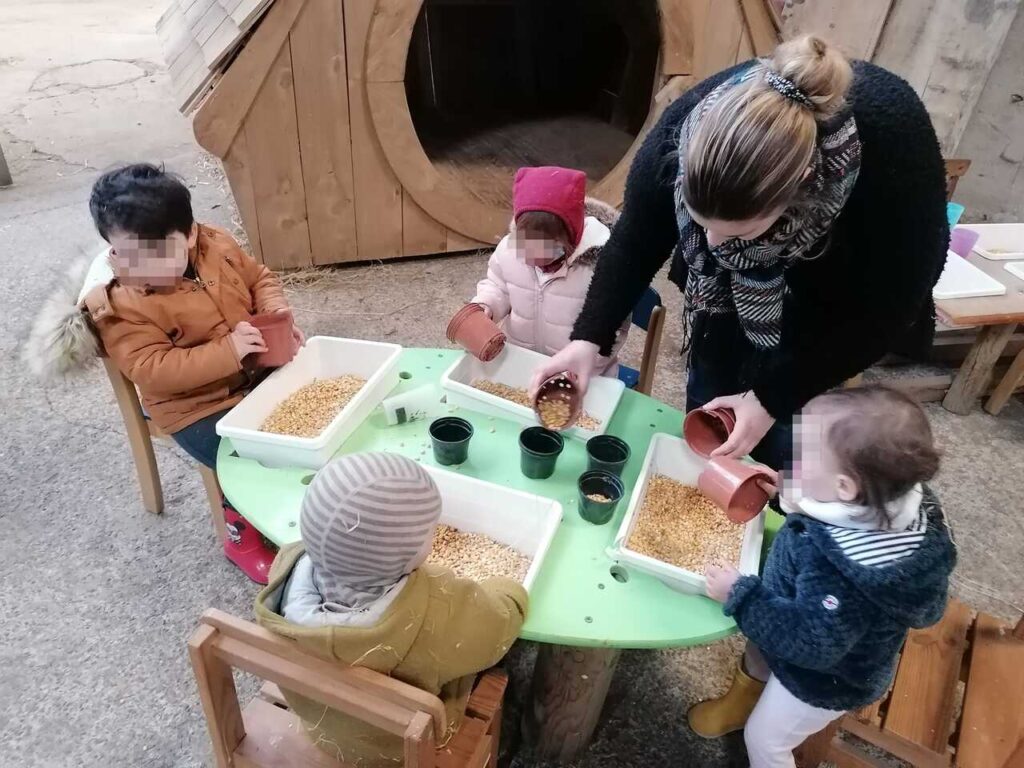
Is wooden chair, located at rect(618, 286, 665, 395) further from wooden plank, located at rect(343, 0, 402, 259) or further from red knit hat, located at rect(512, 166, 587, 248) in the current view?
wooden plank, located at rect(343, 0, 402, 259)

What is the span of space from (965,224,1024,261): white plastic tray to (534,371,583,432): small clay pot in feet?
8.24

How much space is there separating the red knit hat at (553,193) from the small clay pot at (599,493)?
0.74 m

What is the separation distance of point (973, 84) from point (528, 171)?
278 cm

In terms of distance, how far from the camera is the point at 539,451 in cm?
154

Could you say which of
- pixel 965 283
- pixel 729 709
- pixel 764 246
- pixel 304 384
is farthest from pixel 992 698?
pixel 965 283

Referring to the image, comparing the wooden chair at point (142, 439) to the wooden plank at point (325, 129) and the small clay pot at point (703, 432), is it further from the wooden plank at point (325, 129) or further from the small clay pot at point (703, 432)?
the wooden plank at point (325, 129)

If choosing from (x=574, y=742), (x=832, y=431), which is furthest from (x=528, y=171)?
(x=574, y=742)

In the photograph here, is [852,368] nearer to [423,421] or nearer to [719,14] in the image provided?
[423,421]

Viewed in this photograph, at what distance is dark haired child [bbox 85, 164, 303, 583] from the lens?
167 cm

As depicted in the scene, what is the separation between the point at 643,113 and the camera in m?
4.57

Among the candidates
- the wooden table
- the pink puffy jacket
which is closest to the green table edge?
the pink puffy jacket

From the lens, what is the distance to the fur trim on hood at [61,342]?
1.73 meters

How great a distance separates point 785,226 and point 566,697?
1084 mm

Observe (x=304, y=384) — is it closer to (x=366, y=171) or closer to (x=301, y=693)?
Answer: (x=301, y=693)
